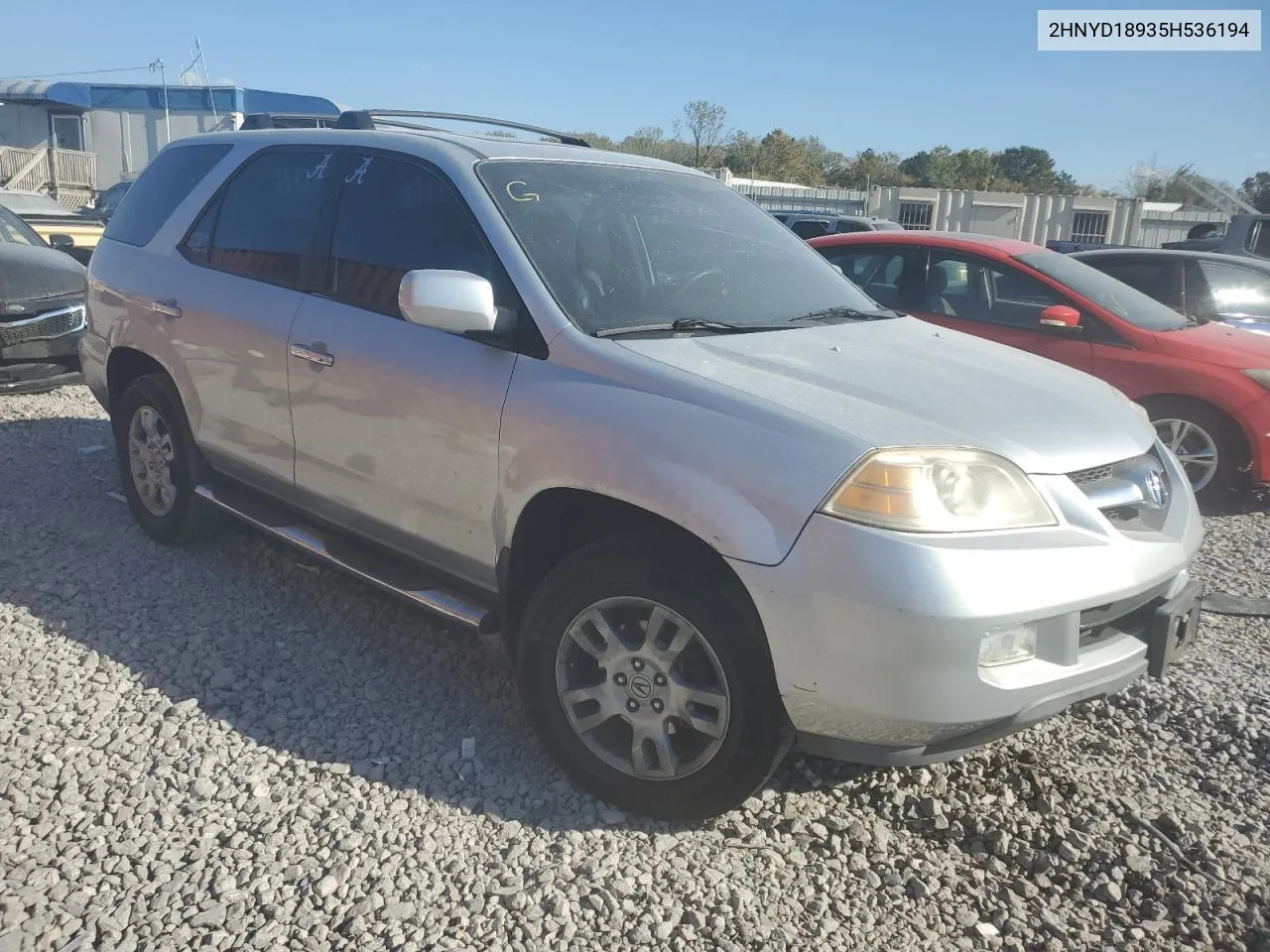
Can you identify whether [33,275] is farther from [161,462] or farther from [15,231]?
[161,462]

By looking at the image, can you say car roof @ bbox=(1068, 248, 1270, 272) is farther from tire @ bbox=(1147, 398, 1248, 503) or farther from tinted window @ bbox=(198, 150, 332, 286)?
tinted window @ bbox=(198, 150, 332, 286)

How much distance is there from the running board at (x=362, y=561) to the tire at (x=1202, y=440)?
16.0 feet

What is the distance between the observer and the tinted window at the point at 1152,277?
753 centimetres

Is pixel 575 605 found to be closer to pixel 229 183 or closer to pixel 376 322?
pixel 376 322

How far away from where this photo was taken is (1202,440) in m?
6.22

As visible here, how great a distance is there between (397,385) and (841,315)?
161 centimetres

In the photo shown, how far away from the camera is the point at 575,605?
112 inches

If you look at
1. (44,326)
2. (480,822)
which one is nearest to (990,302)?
(480,822)

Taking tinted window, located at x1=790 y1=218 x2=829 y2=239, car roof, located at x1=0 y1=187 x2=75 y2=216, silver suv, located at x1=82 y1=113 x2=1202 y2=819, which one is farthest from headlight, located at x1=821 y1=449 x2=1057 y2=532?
tinted window, located at x1=790 y1=218 x2=829 y2=239

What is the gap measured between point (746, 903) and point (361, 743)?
1.35 meters

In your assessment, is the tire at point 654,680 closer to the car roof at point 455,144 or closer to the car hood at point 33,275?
the car roof at point 455,144

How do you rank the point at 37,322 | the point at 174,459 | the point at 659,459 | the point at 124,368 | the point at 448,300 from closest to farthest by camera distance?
the point at 659,459 < the point at 448,300 < the point at 174,459 < the point at 124,368 < the point at 37,322

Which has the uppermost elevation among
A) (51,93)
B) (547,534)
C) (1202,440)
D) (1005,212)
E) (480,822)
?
(51,93)

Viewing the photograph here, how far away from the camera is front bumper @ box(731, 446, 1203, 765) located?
232cm
